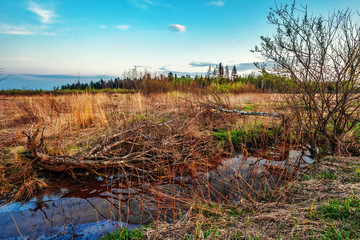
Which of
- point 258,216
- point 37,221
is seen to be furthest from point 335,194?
point 37,221

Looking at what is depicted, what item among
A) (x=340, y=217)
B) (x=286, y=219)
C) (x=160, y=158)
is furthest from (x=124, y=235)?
(x=340, y=217)

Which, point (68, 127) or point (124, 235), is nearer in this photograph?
point (124, 235)

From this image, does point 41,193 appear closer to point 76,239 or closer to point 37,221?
point 37,221

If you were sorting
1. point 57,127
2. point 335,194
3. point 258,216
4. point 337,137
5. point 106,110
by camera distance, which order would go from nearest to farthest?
point 258,216 < point 335,194 < point 337,137 < point 57,127 < point 106,110

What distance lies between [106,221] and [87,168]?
1546mm

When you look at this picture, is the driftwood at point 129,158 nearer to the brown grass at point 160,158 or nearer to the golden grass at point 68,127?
the brown grass at point 160,158

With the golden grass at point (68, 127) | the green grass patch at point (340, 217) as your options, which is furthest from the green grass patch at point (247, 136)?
the green grass patch at point (340, 217)

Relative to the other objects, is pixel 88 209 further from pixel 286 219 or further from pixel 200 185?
pixel 286 219

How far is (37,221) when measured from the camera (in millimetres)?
2555

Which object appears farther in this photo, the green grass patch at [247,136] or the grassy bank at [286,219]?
the green grass patch at [247,136]

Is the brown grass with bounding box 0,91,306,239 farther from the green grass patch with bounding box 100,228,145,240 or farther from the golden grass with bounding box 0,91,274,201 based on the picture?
the green grass patch with bounding box 100,228,145,240

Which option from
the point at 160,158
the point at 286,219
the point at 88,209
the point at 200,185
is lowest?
the point at 88,209

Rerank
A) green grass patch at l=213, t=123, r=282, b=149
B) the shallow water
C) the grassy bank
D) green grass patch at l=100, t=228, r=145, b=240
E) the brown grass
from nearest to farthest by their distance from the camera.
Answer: the grassy bank → green grass patch at l=100, t=228, r=145, b=240 → the shallow water → the brown grass → green grass patch at l=213, t=123, r=282, b=149

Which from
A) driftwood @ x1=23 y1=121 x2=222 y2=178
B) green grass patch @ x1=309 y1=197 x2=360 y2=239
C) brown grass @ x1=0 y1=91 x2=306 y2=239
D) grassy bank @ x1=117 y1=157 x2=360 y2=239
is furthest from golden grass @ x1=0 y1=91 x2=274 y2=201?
green grass patch @ x1=309 y1=197 x2=360 y2=239
